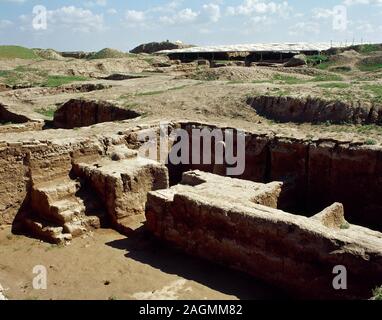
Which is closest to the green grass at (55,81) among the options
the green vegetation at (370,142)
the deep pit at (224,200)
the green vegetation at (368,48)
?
the deep pit at (224,200)

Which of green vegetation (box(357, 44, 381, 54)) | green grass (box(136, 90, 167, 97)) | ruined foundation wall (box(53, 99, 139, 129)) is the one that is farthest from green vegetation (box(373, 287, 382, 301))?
green vegetation (box(357, 44, 381, 54))

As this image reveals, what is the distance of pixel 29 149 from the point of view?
30.2 ft

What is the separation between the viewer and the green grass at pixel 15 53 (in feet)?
118

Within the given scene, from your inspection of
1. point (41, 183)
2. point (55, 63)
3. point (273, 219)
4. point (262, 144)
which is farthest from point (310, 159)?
point (55, 63)

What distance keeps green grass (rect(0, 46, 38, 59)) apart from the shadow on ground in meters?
30.5

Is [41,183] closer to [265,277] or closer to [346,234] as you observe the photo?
[265,277]

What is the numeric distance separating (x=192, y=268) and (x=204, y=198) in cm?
119

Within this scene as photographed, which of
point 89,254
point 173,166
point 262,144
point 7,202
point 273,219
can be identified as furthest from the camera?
point 173,166

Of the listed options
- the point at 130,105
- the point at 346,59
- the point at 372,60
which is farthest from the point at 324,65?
the point at 130,105

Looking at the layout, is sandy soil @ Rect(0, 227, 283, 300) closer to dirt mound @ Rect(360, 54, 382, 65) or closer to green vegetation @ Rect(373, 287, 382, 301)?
green vegetation @ Rect(373, 287, 382, 301)

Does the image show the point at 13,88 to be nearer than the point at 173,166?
No

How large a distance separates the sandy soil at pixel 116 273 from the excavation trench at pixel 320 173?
2.56 m

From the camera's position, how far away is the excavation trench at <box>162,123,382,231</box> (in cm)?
927

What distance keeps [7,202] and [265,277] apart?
5417 mm
